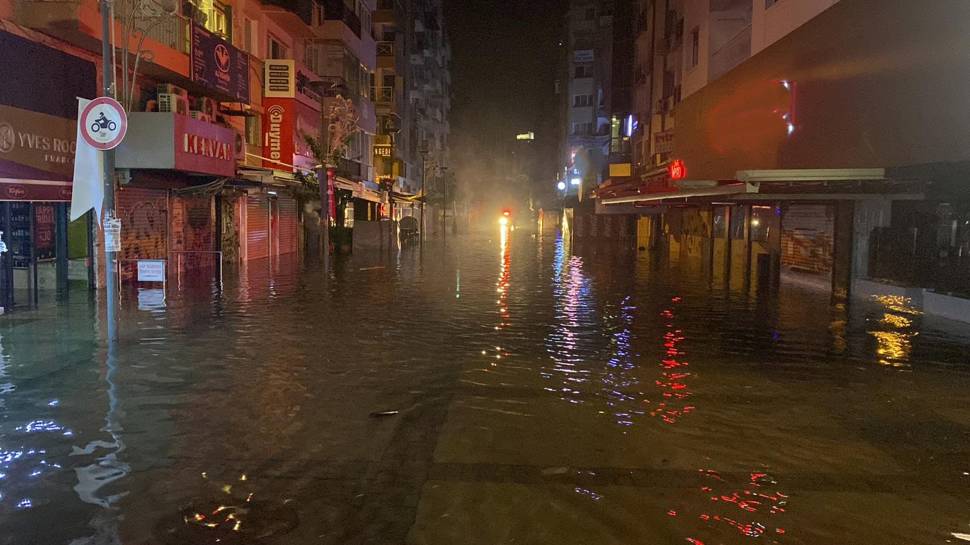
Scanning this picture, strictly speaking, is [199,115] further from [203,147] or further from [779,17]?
[779,17]

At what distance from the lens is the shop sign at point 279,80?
30922 millimetres

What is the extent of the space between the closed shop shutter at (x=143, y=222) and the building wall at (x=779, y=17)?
698 inches

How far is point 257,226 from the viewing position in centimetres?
3131

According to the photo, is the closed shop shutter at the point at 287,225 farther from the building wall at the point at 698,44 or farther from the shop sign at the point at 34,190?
the building wall at the point at 698,44

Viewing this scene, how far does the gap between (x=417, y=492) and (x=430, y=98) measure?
88252 mm

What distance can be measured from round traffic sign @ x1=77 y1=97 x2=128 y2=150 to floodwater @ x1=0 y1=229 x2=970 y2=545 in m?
2.88

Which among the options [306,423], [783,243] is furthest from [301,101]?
[306,423]

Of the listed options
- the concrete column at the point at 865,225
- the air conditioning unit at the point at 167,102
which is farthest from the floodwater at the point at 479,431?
the air conditioning unit at the point at 167,102

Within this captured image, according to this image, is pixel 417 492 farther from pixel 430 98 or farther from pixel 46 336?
pixel 430 98

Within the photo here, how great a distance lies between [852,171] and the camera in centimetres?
1384

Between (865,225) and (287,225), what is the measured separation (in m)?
25.0

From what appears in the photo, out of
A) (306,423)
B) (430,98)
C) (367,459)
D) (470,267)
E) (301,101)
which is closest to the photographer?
(367,459)

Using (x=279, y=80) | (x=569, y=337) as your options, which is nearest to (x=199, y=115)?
(x=279, y=80)

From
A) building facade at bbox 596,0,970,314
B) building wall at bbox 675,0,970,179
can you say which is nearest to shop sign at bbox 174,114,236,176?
building facade at bbox 596,0,970,314
